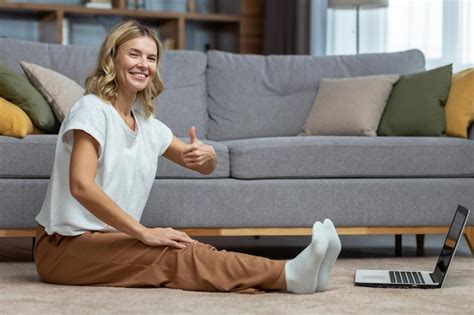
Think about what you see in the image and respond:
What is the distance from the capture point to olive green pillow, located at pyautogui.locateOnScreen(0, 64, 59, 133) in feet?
12.2

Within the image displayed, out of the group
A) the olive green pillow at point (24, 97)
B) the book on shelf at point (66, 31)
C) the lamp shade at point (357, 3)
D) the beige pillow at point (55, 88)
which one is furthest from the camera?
the book on shelf at point (66, 31)

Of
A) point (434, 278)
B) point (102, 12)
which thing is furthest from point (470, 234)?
point (102, 12)

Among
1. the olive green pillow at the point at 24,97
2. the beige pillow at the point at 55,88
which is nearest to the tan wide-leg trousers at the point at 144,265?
the olive green pillow at the point at 24,97

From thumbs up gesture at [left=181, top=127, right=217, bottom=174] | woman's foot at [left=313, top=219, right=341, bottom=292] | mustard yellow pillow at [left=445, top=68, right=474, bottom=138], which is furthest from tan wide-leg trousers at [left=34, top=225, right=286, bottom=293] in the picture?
mustard yellow pillow at [left=445, top=68, right=474, bottom=138]

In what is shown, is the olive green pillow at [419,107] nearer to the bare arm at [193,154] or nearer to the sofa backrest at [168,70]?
the sofa backrest at [168,70]

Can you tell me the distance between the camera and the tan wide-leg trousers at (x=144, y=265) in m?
2.74

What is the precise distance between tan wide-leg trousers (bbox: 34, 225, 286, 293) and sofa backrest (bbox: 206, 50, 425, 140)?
155cm

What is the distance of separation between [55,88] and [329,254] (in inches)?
63.6

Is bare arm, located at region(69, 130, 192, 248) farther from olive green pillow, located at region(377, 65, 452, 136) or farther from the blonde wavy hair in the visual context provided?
olive green pillow, located at region(377, 65, 452, 136)

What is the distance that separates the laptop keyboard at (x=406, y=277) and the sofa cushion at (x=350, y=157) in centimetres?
66

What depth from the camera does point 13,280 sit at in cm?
304

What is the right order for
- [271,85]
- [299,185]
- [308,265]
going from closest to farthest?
[308,265], [299,185], [271,85]

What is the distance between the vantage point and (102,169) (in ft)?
9.48

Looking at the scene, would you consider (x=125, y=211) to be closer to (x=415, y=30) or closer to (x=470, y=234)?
(x=470, y=234)
